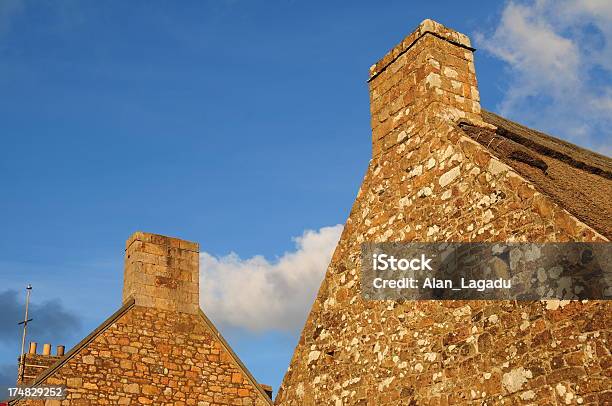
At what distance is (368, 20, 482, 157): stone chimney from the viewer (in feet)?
25.4

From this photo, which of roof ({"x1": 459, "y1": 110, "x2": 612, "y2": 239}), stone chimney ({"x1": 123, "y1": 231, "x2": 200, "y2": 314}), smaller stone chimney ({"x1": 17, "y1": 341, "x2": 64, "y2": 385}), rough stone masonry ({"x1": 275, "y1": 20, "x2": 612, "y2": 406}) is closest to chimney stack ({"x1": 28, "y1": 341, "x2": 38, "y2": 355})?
smaller stone chimney ({"x1": 17, "y1": 341, "x2": 64, "y2": 385})

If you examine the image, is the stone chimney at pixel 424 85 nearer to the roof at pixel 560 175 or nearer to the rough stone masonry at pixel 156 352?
the roof at pixel 560 175

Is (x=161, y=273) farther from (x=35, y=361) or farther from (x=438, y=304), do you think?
(x=438, y=304)

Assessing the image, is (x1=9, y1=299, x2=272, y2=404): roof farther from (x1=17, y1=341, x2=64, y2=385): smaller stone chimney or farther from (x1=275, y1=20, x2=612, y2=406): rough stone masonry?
(x1=275, y1=20, x2=612, y2=406): rough stone masonry

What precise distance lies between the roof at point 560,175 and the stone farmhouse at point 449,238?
0.08 feet

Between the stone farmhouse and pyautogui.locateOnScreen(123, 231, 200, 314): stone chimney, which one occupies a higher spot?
pyautogui.locateOnScreen(123, 231, 200, 314): stone chimney

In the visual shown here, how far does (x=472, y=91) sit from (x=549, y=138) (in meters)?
4.02

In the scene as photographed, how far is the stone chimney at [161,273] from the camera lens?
42.3 ft

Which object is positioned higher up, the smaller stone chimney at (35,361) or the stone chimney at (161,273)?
the stone chimney at (161,273)

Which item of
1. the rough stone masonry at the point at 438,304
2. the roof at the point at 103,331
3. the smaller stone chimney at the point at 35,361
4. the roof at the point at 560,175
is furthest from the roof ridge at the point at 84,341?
the roof at the point at 560,175

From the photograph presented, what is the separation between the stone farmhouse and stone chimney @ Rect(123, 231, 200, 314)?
2519 mm

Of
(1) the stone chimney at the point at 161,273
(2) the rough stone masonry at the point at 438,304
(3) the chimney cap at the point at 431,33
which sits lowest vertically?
(2) the rough stone masonry at the point at 438,304

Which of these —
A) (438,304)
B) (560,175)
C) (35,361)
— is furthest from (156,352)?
(560,175)

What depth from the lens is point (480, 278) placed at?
622 centimetres
